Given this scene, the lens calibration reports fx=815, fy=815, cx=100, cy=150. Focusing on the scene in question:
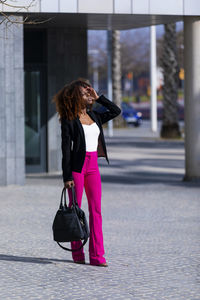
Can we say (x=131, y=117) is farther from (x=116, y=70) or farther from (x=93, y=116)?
(x=93, y=116)

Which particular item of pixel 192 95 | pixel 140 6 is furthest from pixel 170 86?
pixel 140 6

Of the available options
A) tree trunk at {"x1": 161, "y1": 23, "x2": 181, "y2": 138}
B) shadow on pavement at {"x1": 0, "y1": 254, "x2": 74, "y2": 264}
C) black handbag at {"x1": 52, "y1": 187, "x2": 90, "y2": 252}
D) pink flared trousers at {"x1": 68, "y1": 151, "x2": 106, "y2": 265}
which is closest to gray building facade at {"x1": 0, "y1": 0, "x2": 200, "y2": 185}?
shadow on pavement at {"x1": 0, "y1": 254, "x2": 74, "y2": 264}

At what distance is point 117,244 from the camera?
8984 mm

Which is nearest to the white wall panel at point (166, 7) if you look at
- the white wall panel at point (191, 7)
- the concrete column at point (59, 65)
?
the white wall panel at point (191, 7)

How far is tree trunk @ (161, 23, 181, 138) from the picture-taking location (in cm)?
3156

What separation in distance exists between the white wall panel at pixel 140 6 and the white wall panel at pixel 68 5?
3.63 ft

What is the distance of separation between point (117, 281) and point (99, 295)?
0.55 m

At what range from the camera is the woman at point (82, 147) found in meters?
7.53

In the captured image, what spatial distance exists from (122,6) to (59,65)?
3.47 meters

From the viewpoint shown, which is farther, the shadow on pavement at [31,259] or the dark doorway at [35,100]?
the dark doorway at [35,100]

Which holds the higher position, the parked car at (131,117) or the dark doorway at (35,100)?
the dark doorway at (35,100)

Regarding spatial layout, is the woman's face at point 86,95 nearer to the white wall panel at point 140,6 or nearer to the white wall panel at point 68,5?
the white wall panel at point 68,5

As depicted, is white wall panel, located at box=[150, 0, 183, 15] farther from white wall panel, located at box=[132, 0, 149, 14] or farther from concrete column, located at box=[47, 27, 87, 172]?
concrete column, located at box=[47, 27, 87, 172]

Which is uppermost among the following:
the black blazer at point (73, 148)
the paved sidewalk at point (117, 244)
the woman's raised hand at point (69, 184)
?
the black blazer at point (73, 148)
